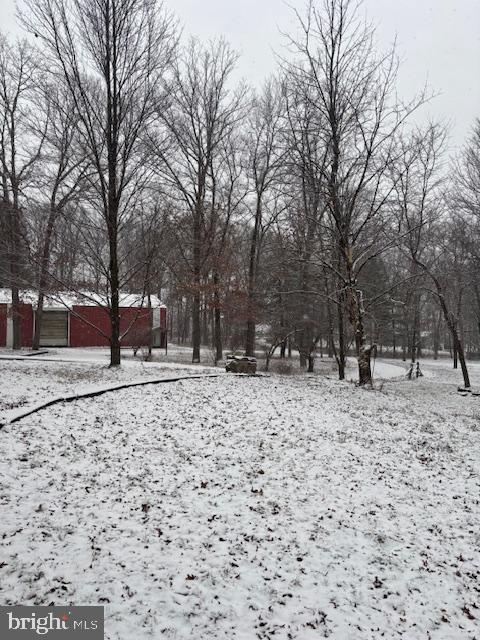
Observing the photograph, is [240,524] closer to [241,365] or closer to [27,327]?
[241,365]

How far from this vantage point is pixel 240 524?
14.7 feet

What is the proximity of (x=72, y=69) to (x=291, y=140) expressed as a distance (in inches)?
285

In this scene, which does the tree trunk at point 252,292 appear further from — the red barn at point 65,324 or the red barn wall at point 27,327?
the red barn wall at point 27,327

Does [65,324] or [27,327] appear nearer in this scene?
[27,327]

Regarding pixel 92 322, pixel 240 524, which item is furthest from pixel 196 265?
pixel 240 524

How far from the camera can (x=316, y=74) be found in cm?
1340

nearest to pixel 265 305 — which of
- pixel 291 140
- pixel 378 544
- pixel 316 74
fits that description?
pixel 291 140

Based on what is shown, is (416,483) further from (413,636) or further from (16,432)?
(16,432)

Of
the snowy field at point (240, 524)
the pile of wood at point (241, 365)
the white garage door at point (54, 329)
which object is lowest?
the snowy field at point (240, 524)

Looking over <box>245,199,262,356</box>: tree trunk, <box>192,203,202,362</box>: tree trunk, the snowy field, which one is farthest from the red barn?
the snowy field

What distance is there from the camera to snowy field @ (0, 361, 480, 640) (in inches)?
130

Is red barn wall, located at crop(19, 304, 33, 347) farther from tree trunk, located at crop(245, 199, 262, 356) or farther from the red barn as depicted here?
tree trunk, located at crop(245, 199, 262, 356)

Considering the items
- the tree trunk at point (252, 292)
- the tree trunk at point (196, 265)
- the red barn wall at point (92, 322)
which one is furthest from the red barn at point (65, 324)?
the tree trunk at point (252, 292)

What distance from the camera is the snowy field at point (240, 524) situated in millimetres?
3311
